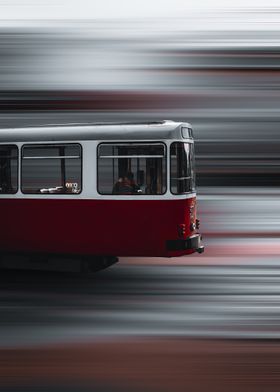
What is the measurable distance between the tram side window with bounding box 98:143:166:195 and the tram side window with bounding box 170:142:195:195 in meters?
0.15

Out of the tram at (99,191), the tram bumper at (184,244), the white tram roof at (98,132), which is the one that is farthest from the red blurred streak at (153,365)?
the white tram roof at (98,132)

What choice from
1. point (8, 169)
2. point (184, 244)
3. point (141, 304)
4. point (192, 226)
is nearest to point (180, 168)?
point (192, 226)

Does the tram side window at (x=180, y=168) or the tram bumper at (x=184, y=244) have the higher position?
the tram side window at (x=180, y=168)

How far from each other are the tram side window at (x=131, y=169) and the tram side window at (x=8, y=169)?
1518mm

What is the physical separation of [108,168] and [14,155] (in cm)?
170

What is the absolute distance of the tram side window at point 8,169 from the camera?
32.2 feet

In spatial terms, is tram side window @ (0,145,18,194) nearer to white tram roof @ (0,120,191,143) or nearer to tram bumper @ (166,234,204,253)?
white tram roof @ (0,120,191,143)

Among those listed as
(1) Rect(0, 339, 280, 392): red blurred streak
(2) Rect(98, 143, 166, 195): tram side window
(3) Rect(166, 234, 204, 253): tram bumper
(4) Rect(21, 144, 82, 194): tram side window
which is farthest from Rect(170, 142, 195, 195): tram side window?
(1) Rect(0, 339, 280, 392): red blurred streak

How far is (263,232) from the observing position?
693 inches

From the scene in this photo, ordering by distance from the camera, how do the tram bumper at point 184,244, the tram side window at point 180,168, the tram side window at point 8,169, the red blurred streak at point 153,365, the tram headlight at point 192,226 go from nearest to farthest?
the red blurred streak at point 153,365, the tram bumper at point 184,244, the tram side window at point 180,168, the tram headlight at point 192,226, the tram side window at point 8,169

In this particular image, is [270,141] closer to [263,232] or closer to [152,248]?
[263,232]

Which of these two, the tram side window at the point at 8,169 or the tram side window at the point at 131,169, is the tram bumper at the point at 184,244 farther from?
the tram side window at the point at 8,169

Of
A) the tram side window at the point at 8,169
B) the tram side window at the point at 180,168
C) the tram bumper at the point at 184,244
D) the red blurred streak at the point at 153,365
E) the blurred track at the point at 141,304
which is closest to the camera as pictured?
the red blurred streak at the point at 153,365

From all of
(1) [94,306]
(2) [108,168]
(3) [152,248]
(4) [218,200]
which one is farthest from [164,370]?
(4) [218,200]
